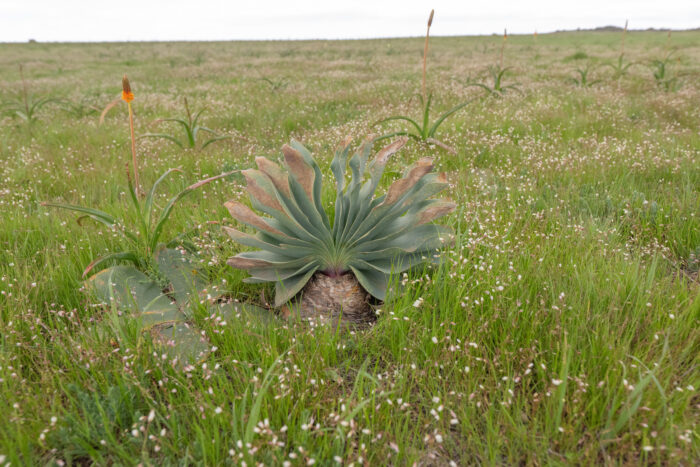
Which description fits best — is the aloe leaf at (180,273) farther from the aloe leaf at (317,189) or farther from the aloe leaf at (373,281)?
the aloe leaf at (373,281)

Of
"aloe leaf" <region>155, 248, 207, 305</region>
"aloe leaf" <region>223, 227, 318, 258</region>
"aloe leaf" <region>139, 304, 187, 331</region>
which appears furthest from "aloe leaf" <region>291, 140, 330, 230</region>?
"aloe leaf" <region>139, 304, 187, 331</region>

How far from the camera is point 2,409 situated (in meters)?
1.74

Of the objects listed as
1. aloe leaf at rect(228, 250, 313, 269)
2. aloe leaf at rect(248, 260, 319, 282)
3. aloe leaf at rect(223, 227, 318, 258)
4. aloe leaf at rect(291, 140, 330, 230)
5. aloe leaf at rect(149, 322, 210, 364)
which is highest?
aloe leaf at rect(291, 140, 330, 230)

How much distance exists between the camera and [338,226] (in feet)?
8.79

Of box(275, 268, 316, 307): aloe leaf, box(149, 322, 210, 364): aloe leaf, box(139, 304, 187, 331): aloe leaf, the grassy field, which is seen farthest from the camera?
box(275, 268, 316, 307): aloe leaf

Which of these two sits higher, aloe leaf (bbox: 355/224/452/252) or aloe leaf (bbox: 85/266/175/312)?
aloe leaf (bbox: 355/224/452/252)

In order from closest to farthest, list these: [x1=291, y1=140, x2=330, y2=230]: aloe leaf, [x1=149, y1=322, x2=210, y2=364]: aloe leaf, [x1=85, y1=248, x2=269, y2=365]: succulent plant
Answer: [x1=149, y1=322, x2=210, y2=364]: aloe leaf < [x1=85, y1=248, x2=269, y2=365]: succulent plant < [x1=291, y1=140, x2=330, y2=230]: aloe leaf

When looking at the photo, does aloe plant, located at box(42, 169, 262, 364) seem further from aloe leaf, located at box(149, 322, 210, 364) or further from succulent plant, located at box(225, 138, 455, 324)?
succulent plant, located at box(225, 138, 455, 324)

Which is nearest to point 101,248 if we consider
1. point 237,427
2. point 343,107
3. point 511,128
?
point 237,427

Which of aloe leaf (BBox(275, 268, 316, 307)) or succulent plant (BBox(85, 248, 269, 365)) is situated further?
aloe leaf (BBox(275, 268, 316, 307))

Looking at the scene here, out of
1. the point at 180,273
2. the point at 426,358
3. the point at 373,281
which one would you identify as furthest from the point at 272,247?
the point at 426,358

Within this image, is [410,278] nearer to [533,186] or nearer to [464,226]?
[464,226]

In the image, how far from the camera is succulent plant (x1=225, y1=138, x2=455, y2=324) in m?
2.62

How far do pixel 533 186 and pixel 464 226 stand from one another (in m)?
1.37
